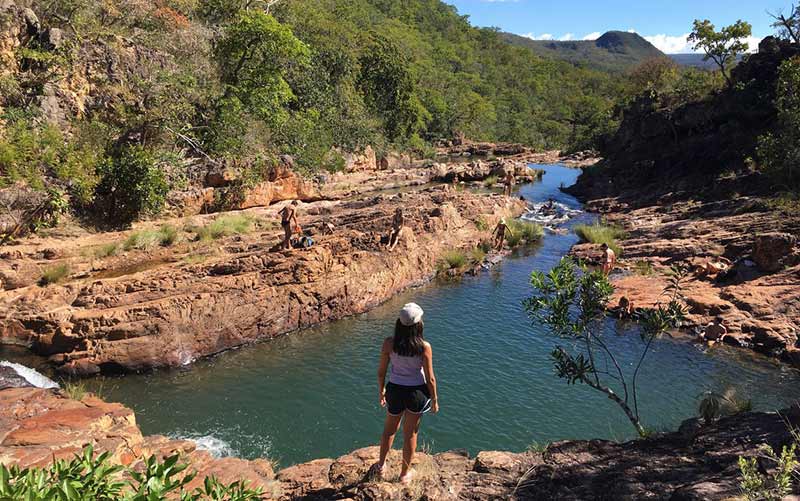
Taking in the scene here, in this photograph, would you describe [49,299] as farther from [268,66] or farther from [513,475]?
[268,66]

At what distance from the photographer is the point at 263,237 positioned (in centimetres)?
1639

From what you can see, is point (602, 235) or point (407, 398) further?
point (602, 235)

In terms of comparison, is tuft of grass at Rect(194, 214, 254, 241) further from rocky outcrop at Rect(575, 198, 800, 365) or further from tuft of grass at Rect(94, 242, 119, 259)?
rocky outcrop at Rect(575, 198, 800, 365)

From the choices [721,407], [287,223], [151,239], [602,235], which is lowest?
[721,407]

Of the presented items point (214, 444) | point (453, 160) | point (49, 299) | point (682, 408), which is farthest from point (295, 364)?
point (453, 160)

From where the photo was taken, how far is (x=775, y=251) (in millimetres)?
14359

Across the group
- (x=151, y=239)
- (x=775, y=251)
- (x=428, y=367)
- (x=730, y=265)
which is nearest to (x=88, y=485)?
(x=428, y=367)

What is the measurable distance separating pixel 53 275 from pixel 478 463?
12186 millimetres

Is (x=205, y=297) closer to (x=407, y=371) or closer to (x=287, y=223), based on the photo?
(x=287, y=223)

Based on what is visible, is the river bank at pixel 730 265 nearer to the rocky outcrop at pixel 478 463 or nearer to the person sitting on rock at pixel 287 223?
the rocky outcrop at pixel 478 463

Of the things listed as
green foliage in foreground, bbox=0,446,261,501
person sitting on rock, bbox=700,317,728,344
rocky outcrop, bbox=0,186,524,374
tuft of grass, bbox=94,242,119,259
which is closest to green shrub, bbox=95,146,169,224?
rocky outcrop, bbox=0,186,524,374

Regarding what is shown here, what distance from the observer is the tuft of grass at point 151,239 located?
15258mm

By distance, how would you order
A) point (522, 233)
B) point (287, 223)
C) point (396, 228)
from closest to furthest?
point (287, 223) → point (396, 228) → point (522, 233)

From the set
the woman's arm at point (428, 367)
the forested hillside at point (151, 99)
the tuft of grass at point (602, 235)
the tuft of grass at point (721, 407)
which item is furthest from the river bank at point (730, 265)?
the forested hillside at point (151, 99)
